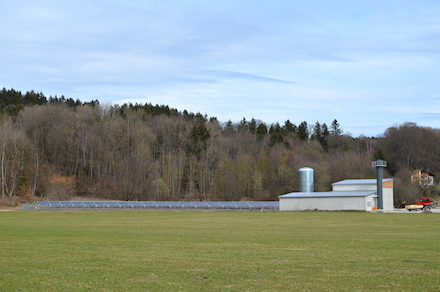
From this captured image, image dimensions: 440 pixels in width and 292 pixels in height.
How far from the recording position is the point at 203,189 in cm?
11700

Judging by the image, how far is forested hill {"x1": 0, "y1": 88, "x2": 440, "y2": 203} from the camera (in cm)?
10412

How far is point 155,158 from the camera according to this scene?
415ft

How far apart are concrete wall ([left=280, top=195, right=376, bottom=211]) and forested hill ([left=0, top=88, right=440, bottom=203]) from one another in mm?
26737

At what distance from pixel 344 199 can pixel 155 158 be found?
2615 inches

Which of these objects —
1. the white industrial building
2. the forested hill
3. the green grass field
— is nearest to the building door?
the white industrial building

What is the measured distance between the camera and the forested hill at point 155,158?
104125 millimetres

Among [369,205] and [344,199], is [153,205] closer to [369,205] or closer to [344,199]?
[344,199]

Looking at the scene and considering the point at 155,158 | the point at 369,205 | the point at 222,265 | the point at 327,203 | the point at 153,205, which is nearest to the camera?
the point at 222,265

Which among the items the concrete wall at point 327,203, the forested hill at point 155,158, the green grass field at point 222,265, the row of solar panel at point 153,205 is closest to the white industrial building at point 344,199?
the concrete wall at point 327,203

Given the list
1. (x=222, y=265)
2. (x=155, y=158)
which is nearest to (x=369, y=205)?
(x=222, y=265)

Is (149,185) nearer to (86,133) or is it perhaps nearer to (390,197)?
(86,133)

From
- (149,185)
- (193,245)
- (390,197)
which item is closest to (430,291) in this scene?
(193,245)

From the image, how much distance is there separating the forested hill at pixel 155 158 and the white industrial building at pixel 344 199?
16970mm

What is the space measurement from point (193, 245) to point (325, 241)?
6.35 meters
